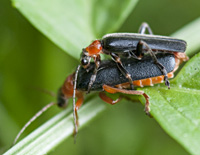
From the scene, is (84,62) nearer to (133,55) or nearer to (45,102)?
(133,55)

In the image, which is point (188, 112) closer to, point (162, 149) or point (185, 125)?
point (185, 125)

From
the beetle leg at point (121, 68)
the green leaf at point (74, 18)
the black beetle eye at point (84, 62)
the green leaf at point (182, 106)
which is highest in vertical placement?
the green leaf at point (74, 18)

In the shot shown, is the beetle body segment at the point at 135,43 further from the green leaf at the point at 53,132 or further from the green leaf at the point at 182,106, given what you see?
the green leaf at the point at 53,132

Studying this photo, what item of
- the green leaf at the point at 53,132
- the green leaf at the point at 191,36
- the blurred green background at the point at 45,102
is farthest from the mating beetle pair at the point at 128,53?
the blurred green background at the point at 45,102

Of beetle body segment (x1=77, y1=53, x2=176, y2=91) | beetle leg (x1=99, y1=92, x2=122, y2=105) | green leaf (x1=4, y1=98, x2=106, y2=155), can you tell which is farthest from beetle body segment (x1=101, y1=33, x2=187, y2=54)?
green leaf (x1=4, y1=98, x2=106, y2=155)

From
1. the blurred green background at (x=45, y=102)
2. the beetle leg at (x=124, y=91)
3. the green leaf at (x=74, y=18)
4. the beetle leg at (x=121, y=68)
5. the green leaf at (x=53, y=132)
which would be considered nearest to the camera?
the beetle leg at (x=124, y=91)

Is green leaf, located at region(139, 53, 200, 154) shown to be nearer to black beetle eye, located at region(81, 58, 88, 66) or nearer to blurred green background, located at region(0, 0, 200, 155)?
black beetle eye, located at region(81, 58, 88, 66)

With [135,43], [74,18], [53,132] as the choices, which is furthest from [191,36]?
[53,132]
